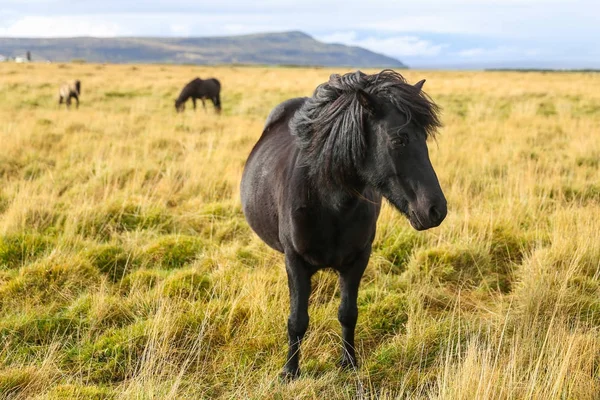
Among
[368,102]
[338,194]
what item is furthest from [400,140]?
[338,194]

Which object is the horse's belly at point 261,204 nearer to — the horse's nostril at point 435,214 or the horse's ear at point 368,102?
the horse's ear at point 368,102

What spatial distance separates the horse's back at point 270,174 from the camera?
3.29 meters

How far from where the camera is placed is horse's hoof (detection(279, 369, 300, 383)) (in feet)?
10.2

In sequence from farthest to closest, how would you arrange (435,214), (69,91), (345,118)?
(69,91) → (345,118) → (435,214)

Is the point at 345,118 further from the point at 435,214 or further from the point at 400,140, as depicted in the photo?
the point at 435,214

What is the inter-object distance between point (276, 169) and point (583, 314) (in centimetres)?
259

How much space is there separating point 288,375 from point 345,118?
65.8 inches

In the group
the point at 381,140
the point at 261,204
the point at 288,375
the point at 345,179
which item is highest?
the point at 381,140

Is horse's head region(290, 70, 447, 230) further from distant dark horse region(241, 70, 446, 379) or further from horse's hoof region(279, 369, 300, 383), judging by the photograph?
horse's hoof region(279, 369, 300, 383)

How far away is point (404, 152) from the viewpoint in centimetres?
236

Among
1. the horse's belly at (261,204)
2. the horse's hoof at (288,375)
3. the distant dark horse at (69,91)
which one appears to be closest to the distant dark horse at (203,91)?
the distant dark horse at (69,91)

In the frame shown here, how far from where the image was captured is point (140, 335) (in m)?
3.49

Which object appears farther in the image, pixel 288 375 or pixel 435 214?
pixel 288 375

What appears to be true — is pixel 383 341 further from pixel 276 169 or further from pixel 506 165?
pixel 506 165
